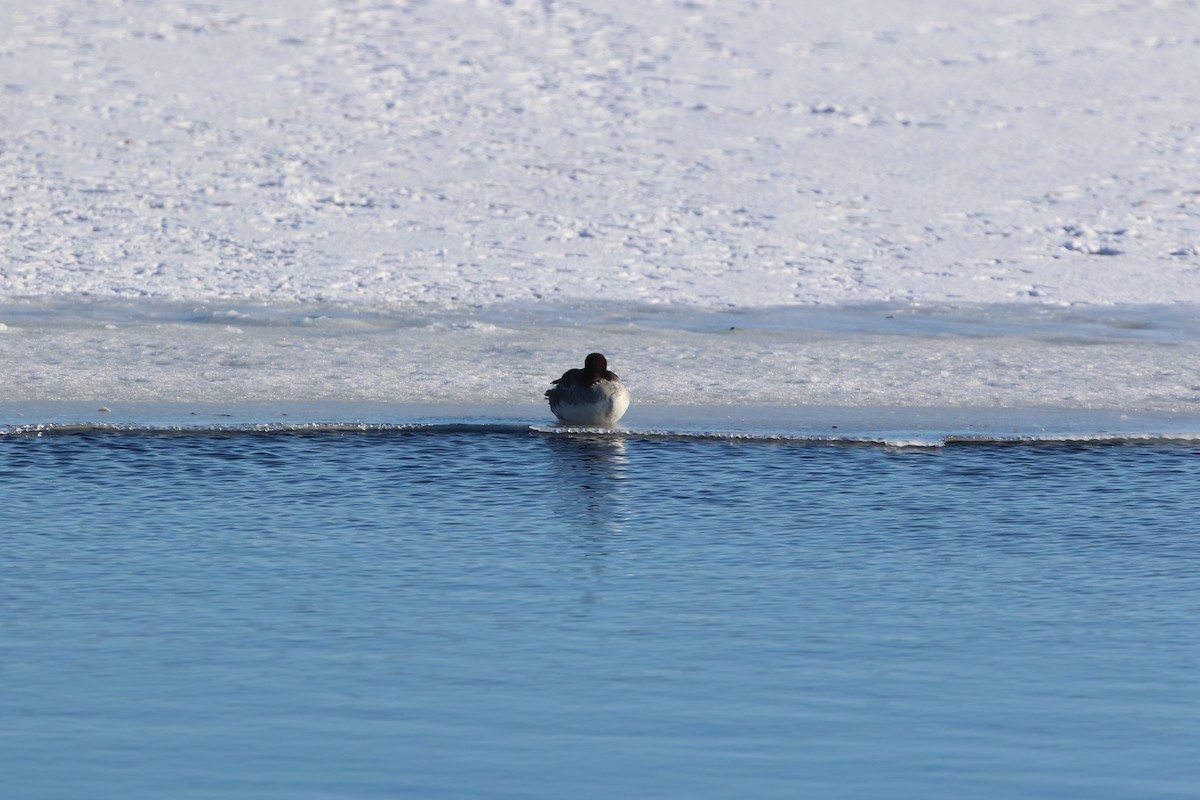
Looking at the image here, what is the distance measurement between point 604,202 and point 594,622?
437 inches

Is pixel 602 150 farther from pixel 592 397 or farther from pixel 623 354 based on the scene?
pixel 592 397

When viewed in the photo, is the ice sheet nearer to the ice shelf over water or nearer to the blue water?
the ice shelf over water

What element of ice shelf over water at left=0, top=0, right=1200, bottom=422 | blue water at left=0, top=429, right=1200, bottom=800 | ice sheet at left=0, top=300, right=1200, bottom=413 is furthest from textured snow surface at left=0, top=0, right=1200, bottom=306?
blue water at left=0, top=429, right=1200, bottom=800

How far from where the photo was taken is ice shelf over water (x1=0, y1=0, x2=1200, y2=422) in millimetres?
11414

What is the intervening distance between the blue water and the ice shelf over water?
212 centimetres

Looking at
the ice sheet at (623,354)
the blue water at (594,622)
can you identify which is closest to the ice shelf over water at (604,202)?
the ice sheet at (623,354)

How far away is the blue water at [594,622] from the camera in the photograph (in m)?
4.45

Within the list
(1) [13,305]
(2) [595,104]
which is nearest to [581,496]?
(1) [13,305]

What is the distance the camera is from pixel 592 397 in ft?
29.5

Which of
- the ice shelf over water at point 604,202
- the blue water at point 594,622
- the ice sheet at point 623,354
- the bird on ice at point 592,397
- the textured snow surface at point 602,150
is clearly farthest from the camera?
the textured snow surface at point 602,150

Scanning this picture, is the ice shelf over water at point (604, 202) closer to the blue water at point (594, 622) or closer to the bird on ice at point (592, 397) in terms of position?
the bird on ice at point (592, 397)

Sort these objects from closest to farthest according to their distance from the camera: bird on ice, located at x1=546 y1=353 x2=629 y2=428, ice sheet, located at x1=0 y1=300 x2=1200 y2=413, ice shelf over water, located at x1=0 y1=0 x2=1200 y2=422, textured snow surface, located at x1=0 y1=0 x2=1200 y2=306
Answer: bird on ice, located at x1=546 y1=353 x2=629 y2=428 < ice sheet, located at x1=0 y1=300 x2=1200 y2=413 < ice shelf over water, located at x1=0 y1=0 x2=1200 y2=422 < textured snow surface, located at x1=0 y1=0 x2=1200 y2=306

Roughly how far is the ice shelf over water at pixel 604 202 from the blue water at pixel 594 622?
212 centimetres

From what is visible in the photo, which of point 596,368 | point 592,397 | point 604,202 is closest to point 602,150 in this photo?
point 604,202
